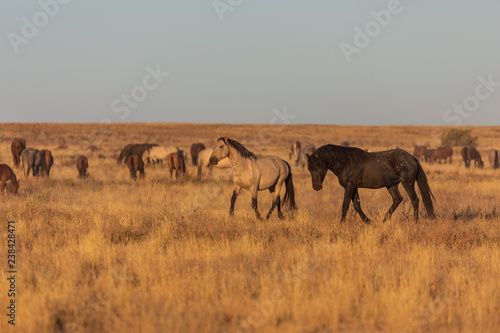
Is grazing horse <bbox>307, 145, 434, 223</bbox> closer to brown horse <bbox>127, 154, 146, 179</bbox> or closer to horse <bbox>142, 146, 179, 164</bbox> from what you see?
Result: brown horse <bbox>127, 154, 146, 179</bbox>

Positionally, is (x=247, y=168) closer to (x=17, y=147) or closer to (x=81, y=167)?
(x=81, y=167)

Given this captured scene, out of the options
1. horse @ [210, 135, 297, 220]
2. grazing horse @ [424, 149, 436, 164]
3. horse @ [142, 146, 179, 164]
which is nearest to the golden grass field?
horse @ [210, 135, 297, 220]

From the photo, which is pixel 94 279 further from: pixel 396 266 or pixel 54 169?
pixel 54 169

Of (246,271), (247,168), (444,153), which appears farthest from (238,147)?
(444,153)

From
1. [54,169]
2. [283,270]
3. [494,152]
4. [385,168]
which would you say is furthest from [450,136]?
[283,270]

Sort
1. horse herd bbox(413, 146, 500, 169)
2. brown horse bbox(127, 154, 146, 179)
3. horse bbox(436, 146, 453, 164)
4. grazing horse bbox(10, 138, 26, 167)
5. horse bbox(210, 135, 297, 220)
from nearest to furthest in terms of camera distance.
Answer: horse bbox(210, 135, 297, 220) < brown horse bbox(127, 154, 146, 179) < grazing horse bbox(10, 138, 26, 167) < horse herd bbox(413, 146, 500, 169) < horse bbox(436, 146, 453, 164)

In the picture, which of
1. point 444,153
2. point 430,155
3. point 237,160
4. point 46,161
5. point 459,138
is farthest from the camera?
point 459,138

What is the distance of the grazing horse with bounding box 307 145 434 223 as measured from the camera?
9727 millimetres

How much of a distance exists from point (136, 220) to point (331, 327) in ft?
20.1

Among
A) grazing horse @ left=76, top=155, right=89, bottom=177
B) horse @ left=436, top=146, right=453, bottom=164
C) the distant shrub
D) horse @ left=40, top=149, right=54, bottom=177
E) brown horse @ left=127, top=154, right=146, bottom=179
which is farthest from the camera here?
the distant shrub

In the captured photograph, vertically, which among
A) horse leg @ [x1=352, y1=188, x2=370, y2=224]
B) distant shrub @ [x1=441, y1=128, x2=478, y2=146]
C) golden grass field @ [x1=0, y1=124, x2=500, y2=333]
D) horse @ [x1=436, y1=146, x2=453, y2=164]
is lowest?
golden grass field @ [x1=0, y1=124, x2=500, y2=333]

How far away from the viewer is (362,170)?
32.3 ft

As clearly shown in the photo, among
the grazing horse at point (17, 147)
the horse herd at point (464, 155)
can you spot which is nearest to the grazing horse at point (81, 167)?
the grazing horse at point (17, 147)

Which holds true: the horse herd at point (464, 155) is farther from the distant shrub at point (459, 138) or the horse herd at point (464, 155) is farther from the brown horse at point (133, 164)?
the distant shrub at point (459, 138)
